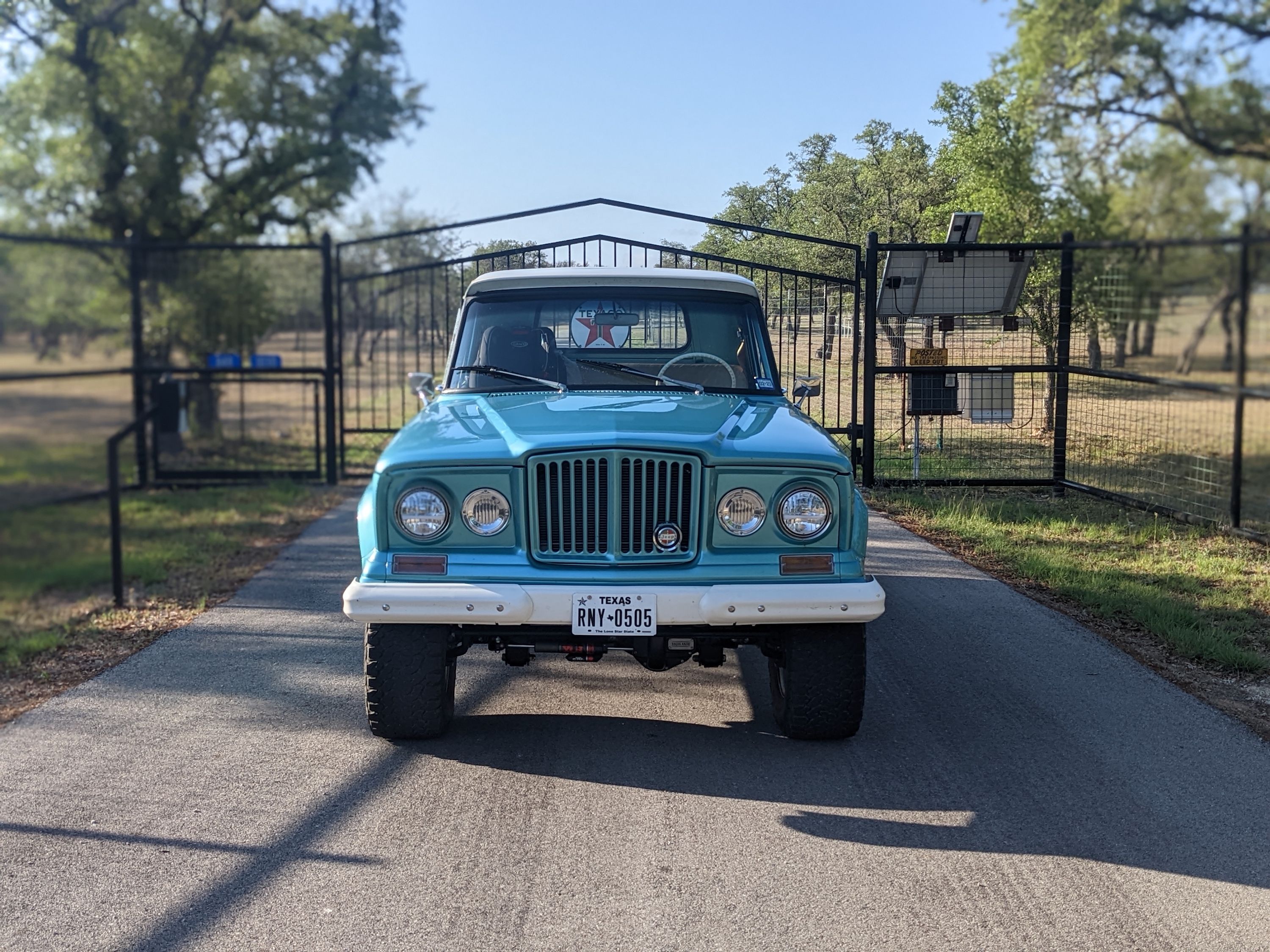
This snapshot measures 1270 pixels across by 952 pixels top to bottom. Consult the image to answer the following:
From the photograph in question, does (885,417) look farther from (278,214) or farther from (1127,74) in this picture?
(278,214)

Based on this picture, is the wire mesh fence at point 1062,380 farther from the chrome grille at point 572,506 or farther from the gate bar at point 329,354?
the chrome grille at point 572,506

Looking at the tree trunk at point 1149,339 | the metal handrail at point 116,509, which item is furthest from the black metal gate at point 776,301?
the metal handrail at point 116,509

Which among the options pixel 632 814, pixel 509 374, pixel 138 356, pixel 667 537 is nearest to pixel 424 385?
pixel 509 374

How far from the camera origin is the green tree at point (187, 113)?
17812 mm

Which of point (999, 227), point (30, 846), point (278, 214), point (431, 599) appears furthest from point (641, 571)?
point (278, 214)

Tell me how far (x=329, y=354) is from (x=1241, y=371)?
890 cm

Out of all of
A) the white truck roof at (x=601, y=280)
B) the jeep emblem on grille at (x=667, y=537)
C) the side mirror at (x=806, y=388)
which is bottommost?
the jeep emblem on grille at (x=667, y=537)

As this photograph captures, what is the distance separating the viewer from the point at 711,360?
20.5ft

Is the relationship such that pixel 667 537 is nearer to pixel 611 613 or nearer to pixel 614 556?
pixel 614 556

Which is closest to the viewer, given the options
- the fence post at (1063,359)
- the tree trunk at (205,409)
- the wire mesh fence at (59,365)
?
the wire mesh fence at (59,365)

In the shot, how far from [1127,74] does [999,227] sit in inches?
164

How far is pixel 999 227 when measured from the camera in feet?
41.8

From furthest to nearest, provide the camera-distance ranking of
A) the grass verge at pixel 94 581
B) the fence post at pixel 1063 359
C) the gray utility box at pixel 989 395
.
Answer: the gray utility box at pixel 989 395 < the fence post at pixel 1063 359 < the grass verge at pixel 94 581

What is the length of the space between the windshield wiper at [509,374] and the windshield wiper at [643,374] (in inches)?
7.9
